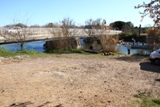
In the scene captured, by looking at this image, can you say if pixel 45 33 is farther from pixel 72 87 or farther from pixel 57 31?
pixel 72 87

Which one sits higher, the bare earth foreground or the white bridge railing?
the white bridge railing

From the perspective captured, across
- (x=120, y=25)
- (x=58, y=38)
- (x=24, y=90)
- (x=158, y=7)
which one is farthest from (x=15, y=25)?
(x=120, y=25)

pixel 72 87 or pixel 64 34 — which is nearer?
pixel 72 87

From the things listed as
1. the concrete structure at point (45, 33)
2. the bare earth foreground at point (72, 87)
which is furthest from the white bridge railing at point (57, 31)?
the bare earth foreground at point (72, 87)

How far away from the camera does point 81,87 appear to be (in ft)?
21.4

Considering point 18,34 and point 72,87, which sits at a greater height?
point 18,34

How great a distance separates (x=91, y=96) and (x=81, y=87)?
88cm

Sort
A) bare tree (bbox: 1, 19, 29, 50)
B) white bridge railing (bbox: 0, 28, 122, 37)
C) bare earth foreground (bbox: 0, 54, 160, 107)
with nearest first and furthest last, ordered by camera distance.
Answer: bare earth foreground (bbox: 0, 54, 160, 107) → bare tree (bbox: 1, 19, 29, 50) → white bridge railing (bbox: 0, 28, 122, 37)

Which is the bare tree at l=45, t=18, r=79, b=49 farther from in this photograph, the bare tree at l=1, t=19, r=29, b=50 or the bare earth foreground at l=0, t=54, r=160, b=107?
the bare earth foreground at l=0, t=54, r=160, b=107

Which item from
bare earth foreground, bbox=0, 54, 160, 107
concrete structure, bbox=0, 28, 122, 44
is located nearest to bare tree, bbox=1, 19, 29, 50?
concrete structure, bbox=0, 28, 122, 44

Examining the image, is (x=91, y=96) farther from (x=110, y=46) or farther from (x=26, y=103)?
(x=110, y=46)

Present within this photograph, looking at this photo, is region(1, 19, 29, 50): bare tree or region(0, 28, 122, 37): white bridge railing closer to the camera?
region(1, 19, 29, 50): bare tree

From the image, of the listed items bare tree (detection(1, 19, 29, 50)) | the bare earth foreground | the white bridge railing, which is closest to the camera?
the bare earth foreground

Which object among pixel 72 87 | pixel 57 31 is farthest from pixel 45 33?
pixel 72 87
